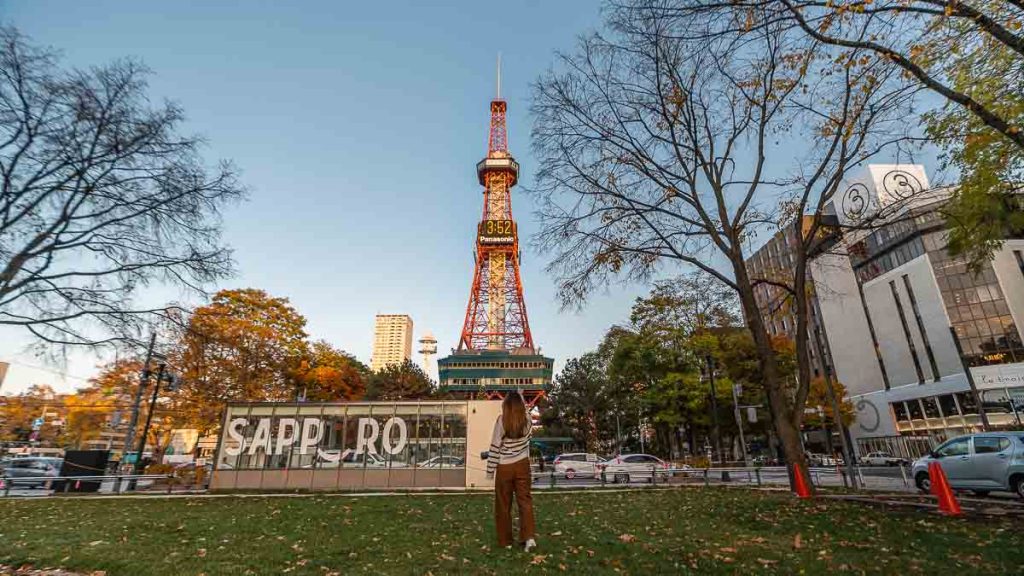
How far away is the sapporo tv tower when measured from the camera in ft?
245

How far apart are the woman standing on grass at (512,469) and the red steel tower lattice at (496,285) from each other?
70.1m

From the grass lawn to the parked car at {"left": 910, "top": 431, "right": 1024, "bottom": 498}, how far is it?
229 inches

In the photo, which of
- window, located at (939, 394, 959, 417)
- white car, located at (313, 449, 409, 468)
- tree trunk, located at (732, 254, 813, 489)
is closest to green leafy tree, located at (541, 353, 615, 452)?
window, located at (939, 394, 959, 417)

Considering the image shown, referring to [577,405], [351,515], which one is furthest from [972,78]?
[577,405]

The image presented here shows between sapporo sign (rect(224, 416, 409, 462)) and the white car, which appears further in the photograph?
sapporo sign (rect(224, 416, 409, 462))

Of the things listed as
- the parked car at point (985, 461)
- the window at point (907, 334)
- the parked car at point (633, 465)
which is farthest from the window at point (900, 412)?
the parked car at point (985, 461)

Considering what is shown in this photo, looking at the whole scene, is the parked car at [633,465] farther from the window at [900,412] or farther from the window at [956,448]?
the window at [900,412]

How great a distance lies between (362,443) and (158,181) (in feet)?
41.3

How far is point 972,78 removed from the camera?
7.75 meters

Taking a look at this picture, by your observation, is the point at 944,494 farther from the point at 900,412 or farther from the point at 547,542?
the point at 900,412

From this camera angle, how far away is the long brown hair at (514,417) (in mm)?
5656

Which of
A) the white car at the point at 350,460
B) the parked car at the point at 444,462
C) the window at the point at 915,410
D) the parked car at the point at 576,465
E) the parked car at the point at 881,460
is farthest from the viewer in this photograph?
the window at the point at 915,410

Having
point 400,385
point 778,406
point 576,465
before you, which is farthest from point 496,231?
point 778,406

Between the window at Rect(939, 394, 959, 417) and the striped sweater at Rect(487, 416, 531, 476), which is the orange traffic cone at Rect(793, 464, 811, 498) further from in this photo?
the window at Rect(939, 394, 959, 417)
